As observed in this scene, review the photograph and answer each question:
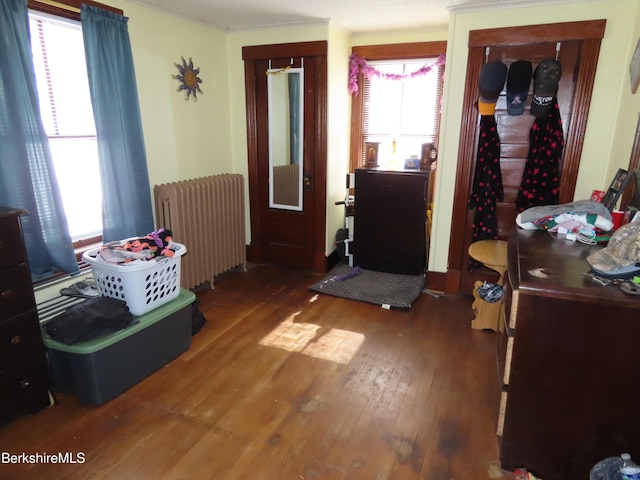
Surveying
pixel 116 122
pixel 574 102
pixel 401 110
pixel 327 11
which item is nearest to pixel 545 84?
pixel 574 102

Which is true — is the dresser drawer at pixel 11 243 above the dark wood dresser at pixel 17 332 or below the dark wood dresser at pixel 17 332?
above

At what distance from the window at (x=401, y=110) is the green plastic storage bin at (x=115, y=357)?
2453mm

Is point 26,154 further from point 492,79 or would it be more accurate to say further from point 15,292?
point 492,79

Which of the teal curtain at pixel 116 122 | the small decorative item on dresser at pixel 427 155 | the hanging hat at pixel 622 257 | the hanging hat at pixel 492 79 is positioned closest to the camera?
the hanging hat at pixel 622 257

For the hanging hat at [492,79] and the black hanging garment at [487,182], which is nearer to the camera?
the hanging hat at [492,79]

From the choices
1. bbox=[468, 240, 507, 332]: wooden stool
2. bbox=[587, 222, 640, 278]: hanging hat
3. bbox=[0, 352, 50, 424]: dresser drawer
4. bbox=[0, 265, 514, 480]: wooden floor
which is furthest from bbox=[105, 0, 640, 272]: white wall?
bbox=[0, 352, 50, 424]: dresser drawer

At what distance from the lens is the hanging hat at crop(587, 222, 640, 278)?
1.50 m

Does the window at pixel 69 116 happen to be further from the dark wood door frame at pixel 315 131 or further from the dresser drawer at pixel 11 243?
the dark wood door frame at pixel 315 131

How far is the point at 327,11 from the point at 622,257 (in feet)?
8.60

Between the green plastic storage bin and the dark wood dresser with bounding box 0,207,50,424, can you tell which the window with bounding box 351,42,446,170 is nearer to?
the green plastic storage bin

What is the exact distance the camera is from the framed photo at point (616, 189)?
82.1 inches

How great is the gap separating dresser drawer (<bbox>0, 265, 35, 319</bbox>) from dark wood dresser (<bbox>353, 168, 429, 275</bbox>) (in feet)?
8.63

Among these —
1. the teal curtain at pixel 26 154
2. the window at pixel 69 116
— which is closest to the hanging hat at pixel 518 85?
the window at pixel 69 116

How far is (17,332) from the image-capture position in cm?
186
